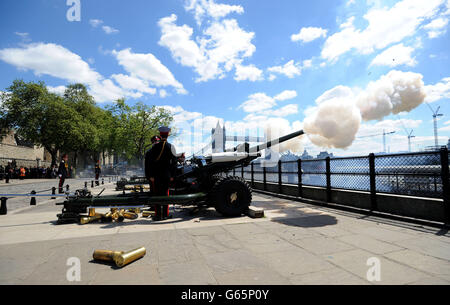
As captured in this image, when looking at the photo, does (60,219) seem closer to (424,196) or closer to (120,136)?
(424,196)

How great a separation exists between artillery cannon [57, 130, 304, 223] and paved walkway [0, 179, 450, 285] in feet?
1.55

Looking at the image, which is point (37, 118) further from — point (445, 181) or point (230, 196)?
point (445, 181)

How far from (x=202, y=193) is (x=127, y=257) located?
9.93 feet

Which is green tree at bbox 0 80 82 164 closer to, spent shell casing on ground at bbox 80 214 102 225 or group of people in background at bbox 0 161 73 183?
group of people in background at bbox 0 161 73 183

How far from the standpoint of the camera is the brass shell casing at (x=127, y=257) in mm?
2750

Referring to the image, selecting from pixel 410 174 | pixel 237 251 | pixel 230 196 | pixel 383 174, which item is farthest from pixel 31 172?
pixel 410 174

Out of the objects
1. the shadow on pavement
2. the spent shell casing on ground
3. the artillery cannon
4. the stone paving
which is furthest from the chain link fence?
the stone paving

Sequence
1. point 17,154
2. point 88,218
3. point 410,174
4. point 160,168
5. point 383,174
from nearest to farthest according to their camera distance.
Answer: point 410,174, point 88,218, point 160,168, point 383,174, point 17,154

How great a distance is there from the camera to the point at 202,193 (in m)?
5.75

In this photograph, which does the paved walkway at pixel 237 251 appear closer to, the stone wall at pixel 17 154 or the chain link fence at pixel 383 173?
the chain link fence at pixel 383 173

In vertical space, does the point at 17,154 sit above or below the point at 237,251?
above

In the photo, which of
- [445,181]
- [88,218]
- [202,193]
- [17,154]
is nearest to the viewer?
[445,181]
